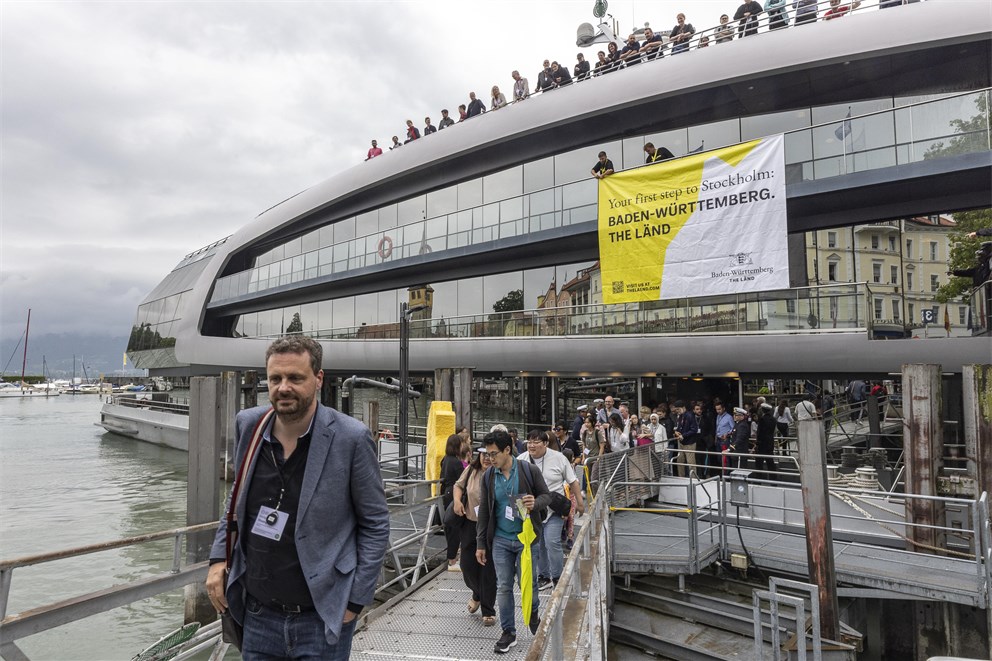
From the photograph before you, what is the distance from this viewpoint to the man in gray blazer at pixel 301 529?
8.18ft

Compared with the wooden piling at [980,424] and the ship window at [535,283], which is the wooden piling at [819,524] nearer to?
the wooden piling at [980,424]

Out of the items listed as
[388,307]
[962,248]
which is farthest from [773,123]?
[388,307]

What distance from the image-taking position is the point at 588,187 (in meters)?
18.7

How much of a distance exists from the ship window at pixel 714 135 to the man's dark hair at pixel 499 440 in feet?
48.6

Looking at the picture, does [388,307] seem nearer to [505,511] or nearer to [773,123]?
[773,123]

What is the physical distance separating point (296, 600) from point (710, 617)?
8162 mm

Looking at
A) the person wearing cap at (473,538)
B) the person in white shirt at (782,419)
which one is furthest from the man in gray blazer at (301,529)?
the person in white shirt at (782,419)

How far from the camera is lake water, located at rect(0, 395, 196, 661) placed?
33.1 feet

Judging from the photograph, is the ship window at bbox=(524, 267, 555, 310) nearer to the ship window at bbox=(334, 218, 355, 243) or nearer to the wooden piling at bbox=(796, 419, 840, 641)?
the ship window at bbox=(334, 218, 355, 243)

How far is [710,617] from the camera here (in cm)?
887

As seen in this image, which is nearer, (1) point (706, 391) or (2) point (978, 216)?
(2) point (978, 216)

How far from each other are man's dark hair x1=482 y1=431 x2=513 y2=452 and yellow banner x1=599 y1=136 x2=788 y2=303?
10077 mm

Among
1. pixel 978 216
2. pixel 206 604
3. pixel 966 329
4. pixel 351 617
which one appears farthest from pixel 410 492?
pixel 978 216

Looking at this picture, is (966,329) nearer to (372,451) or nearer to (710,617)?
(710,617)
